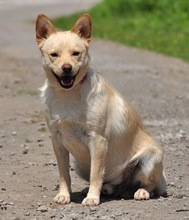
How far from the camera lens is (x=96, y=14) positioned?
30359 mm

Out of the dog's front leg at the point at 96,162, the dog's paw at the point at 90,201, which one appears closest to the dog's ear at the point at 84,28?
the dog's front leg at the point at 96,162

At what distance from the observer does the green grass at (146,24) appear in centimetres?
2072

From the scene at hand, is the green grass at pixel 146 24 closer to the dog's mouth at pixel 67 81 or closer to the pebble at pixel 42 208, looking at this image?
the dog's mouth at pixel 67 81

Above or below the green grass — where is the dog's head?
above

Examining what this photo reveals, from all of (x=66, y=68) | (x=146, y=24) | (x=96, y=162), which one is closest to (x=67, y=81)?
(x=66, y=68)

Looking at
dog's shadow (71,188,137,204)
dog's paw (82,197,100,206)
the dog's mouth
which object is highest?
the dog's mouth

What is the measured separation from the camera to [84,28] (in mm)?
6938

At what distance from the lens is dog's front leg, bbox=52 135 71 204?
6891mm

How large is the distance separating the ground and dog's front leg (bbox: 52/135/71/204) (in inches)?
4.2

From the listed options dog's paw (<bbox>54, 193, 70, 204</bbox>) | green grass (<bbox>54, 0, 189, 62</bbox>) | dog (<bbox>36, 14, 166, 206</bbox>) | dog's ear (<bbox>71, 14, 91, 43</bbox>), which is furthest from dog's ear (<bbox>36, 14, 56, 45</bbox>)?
green grass (<bbox>54, 0, 189, 62</bbox>)

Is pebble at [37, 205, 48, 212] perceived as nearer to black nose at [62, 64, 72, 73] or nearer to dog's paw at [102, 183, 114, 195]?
dog's paw at [102, 183, 114, 195]

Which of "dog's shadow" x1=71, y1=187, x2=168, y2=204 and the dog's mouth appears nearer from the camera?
the dog's mouth

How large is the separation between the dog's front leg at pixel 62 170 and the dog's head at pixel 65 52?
51 centimetres

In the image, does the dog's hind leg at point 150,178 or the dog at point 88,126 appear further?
the dog's hind leg at point 150,178
